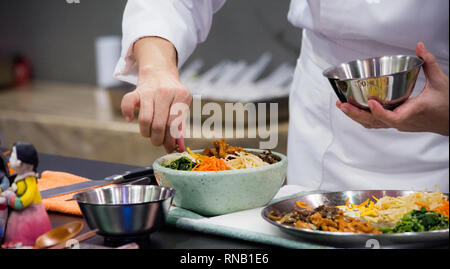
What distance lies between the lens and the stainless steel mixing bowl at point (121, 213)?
0.61 meters

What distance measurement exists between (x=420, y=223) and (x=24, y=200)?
40 cm

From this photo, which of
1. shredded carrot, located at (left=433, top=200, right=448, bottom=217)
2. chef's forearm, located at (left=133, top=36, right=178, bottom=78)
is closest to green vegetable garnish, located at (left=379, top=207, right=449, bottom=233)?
shredded carrot, located at (left=433, top=200, right=448, bottom=217)

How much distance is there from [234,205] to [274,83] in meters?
1.24

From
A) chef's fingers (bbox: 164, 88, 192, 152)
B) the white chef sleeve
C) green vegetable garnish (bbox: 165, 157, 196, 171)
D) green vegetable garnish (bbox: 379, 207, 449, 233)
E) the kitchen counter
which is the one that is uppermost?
the white chef sleeve

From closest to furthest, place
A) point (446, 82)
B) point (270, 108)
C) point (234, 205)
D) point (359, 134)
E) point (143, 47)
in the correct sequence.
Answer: point (446, 82) < point (234, 205) < point (143, 47) < point (359, 134) < point (270, 108)

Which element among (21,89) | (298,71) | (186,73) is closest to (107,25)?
(21,89)

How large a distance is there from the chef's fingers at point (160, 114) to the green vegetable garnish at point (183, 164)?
5 centimetres

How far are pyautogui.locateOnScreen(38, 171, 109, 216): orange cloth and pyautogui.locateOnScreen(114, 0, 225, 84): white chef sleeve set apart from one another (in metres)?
0.19

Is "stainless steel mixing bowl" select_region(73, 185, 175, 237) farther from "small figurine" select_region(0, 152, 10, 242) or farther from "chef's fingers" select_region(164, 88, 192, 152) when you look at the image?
"chef's fingers" select_region(164, 88, 192, 152)

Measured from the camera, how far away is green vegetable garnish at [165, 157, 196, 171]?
78 centimetres

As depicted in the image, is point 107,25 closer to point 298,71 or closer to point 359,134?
point 298,71

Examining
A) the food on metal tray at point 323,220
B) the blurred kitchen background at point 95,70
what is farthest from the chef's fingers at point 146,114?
the blurred kitchen background at point 95,70

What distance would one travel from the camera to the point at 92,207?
624 mm

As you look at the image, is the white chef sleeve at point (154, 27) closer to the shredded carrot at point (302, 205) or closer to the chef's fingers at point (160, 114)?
the chef's fingers at point (160, 114)
